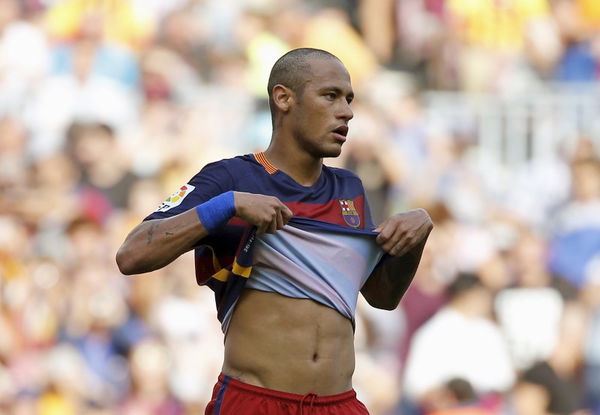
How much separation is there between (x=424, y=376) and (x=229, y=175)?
17.7 feet

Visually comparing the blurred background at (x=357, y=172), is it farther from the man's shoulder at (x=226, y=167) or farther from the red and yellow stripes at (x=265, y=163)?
the man's shoulder at (x=226, y=167)

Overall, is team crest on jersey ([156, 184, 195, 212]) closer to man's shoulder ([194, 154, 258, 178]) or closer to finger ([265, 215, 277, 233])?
man's shoulder ([194, 154, 258, 178])

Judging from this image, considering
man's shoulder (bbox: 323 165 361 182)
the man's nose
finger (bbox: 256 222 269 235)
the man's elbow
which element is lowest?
the man's elbow

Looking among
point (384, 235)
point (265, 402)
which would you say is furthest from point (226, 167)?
point (265, 402)

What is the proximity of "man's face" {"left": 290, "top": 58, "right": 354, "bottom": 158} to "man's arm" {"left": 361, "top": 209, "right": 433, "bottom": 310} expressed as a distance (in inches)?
14.5

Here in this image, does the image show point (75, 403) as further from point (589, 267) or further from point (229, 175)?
point (229, 175)

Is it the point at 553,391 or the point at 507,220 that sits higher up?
the point at 507,220

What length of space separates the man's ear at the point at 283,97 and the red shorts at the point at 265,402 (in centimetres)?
110

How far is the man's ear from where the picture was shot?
5.44 meters

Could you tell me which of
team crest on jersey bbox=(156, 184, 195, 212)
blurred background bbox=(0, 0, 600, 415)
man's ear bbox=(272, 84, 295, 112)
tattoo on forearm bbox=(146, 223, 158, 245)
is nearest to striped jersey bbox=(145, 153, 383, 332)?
team crest on jersey bbox=(156, 184, 195, 212)

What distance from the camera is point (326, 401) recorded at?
5.18 m

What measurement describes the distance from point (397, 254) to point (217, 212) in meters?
0.86

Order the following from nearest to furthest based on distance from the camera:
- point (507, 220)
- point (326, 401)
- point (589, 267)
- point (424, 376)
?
point (326, 401) → point (424, 376) → point (589, 267) → point (507, 220)

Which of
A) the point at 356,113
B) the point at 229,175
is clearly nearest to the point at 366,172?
the point at 356,113
